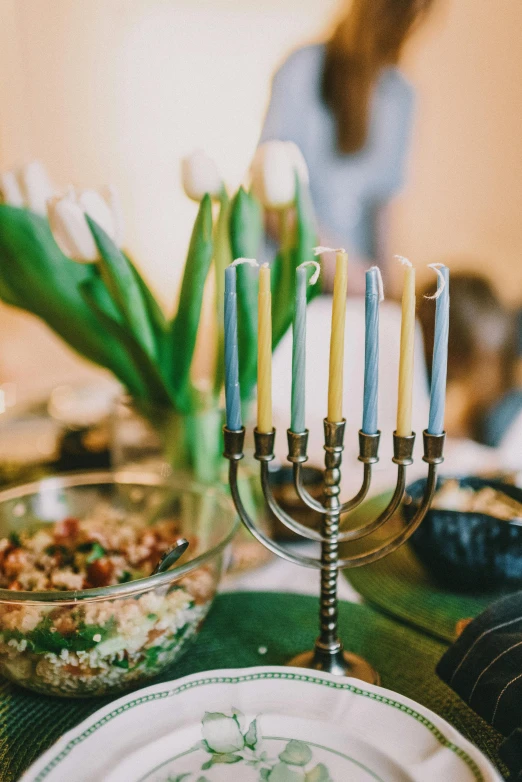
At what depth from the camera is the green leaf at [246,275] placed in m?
0.55

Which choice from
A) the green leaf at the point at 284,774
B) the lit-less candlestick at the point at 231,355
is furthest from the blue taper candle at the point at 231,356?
the green leaf at the point at 284,774

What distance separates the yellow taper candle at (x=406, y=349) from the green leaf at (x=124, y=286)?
10.0 inches

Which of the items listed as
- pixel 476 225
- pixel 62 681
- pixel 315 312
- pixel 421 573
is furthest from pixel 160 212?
pixel 62 681

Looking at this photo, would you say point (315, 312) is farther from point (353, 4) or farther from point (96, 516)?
point (96, 516)

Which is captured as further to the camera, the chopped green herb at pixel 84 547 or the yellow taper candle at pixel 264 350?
the chopped green herb at pixel 84 547

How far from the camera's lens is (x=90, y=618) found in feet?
1.41

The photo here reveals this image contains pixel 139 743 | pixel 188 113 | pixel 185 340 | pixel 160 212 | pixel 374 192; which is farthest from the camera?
pixel 160 212

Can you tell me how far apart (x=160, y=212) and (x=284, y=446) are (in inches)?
36.6

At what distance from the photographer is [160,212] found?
1.61 metres

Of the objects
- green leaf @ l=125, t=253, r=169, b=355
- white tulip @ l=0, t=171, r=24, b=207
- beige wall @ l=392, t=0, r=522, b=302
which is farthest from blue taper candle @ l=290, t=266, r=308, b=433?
beige wall @ l=392, t=0, r=522, b=302

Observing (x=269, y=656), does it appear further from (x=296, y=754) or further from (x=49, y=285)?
(x=49, y=285)

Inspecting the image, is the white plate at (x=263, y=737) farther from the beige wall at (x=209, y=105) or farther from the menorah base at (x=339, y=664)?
the beige wall at (x=209, y=105)

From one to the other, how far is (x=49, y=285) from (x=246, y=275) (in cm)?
20

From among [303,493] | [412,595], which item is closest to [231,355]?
[303,493]
